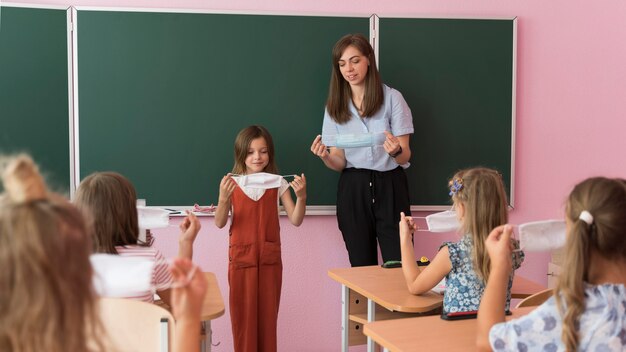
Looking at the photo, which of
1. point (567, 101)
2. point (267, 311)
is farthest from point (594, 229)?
point (567, 101)

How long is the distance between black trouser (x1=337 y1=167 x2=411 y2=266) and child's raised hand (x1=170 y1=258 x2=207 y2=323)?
8.83 feet

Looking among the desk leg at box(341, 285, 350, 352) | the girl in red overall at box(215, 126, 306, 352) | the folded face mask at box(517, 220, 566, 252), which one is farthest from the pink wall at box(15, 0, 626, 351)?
the folded face mask at box(517, 220, 566, 252)

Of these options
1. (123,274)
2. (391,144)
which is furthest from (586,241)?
(391,144)

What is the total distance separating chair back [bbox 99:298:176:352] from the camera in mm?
1979

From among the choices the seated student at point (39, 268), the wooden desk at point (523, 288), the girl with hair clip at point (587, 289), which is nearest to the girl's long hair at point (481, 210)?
the wooden desk at point (523, 288)

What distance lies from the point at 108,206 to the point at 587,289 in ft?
4.93

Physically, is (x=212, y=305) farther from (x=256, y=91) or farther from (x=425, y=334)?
(x=256, y=91)

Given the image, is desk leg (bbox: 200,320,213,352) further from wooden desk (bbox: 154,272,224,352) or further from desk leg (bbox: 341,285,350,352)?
desk leg (bbox: 341,285,350,352)

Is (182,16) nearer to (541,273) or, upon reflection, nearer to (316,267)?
(316,267)

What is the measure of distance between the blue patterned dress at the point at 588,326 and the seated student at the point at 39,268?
3.58 ft

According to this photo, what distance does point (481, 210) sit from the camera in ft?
8.41

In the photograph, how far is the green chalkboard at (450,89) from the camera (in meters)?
4.31

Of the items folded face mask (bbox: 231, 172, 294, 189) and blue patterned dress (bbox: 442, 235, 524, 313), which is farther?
folded face mask (bbox: 231, 172, 294, 189)

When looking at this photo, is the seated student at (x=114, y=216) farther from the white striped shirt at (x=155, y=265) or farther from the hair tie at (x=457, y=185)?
the hair tie at (x=457, y=185)
